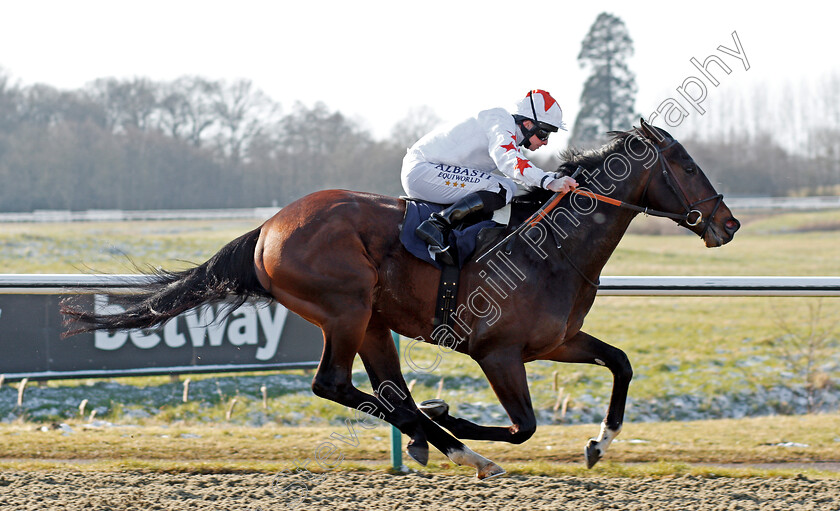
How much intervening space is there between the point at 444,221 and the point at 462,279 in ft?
0.91

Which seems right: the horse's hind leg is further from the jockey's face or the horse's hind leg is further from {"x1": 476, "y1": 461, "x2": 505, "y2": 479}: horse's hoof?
the jockey's face

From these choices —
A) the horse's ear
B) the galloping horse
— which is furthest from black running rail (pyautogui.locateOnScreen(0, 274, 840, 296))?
the horse's ear

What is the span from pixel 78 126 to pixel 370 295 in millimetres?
35910

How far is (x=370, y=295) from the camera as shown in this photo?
3799 millimetres

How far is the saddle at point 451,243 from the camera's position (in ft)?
12.4

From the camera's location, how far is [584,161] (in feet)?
13.4

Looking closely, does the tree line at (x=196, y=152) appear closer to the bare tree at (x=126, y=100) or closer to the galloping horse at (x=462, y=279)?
the bare tree at (x=126, y=100)

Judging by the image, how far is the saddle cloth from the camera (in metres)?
3.76

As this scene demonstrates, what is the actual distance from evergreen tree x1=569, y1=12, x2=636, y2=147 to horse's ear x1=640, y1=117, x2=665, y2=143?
33577 millimetres

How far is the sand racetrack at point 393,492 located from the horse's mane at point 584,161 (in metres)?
1.44

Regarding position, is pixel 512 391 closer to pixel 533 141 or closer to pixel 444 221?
Result: pixel 444 221

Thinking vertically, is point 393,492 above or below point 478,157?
below

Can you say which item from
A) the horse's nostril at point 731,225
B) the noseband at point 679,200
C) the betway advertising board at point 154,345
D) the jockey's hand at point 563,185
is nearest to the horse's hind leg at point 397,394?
the jockey's hand at point 563,185

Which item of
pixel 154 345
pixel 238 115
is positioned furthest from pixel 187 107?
pixel 154 345
